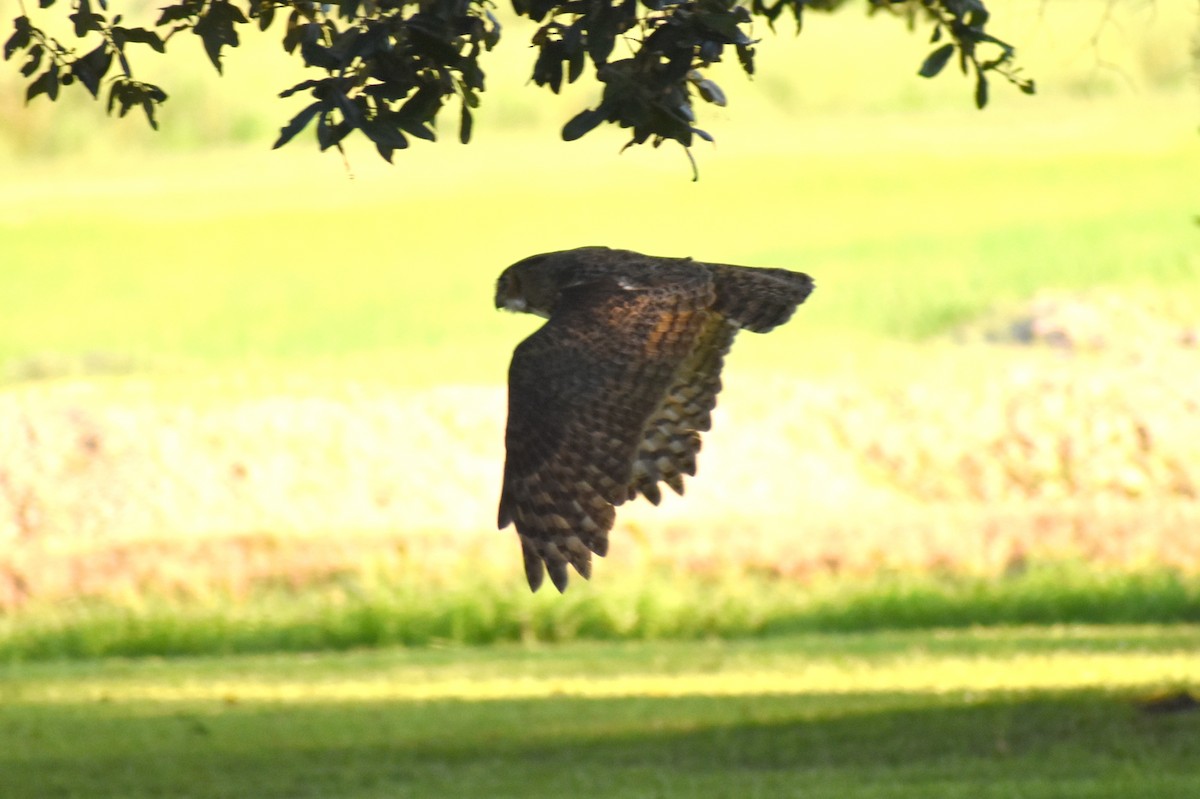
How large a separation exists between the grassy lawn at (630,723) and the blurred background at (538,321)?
59.2 inches

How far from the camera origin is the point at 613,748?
344 inches

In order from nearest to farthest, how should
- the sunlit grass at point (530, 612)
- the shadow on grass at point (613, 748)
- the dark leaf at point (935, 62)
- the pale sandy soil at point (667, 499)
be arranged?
the dark leaf at point (935, 62) < the shadow on grass at point (613, 748) < the sunlit grass at point (530, 612) < the pale sandy soil at point (667, 499)

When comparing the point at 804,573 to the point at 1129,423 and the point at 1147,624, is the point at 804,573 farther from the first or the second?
the point at 1129,423

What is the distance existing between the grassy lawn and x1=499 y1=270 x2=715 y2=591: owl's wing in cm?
284

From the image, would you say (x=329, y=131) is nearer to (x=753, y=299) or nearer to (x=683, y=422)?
(x=753, y=299)

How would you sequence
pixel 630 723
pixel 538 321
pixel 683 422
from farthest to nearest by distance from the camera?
pixel 538 321 → pixel 630 723 → pixel 683 422

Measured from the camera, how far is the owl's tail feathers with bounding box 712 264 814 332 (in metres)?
5.78

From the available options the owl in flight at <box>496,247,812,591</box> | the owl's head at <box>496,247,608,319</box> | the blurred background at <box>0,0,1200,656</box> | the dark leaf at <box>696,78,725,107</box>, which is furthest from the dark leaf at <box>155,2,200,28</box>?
the dark leaf at <box>696,78,725,107</box>

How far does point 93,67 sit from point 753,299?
1.99 metres

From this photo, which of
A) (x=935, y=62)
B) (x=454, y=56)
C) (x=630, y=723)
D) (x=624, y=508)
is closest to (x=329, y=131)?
(x=454, y=56)

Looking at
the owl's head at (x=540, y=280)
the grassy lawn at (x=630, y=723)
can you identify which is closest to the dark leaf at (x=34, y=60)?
the owl's head at (x=540, y=280)

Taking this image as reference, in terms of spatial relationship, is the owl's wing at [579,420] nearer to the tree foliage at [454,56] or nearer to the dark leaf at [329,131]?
the tree foliage at [454,56]

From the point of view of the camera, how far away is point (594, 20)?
5281 millimetres

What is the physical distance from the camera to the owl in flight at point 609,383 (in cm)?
508
